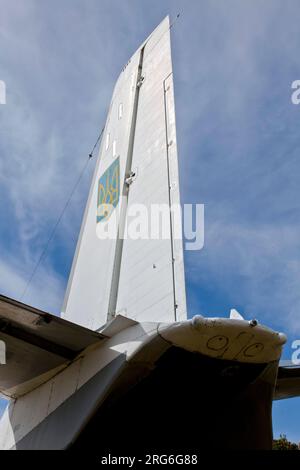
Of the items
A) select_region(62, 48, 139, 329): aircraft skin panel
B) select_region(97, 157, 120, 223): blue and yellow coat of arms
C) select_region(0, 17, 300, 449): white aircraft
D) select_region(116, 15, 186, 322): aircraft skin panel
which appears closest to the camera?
select_region(0, 17, 300, 449): white aircraft

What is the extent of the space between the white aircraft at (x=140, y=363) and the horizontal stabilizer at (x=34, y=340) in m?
0.01

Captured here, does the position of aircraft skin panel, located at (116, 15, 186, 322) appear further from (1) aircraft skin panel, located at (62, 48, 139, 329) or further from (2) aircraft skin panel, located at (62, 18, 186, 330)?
(1) aircraft skin panel, located at (62, 48, 139, 329)

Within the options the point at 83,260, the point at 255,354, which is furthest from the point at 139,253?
the point at 255,354

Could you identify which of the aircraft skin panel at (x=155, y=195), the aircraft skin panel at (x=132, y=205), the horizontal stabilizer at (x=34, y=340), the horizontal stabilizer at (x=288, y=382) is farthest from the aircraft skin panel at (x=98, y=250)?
the horizontal stabilizer at (x=288, y=382)

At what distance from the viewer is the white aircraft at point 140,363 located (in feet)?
11.7

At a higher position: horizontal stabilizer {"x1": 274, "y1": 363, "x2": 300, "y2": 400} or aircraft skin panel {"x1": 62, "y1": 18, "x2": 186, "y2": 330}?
aircraft skin panel {"x1": 62, "y1": 18, "x2": 186, "y2": 330}

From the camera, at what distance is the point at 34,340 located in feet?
13.8

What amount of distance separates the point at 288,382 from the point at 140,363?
241 cm

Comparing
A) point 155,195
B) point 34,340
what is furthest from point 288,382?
point 34,340

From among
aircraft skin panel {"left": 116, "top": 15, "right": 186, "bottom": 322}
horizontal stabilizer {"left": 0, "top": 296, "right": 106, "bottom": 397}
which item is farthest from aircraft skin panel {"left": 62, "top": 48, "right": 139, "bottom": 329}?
horizontal stabilizer {"left": 0, "top": 296, "right": 106, "bottom": 397}

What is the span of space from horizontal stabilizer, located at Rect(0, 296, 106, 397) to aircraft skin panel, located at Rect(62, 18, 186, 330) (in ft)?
2.74

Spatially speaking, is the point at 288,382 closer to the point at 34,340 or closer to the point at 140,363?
the point at 140,363

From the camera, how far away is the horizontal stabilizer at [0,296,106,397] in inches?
146
